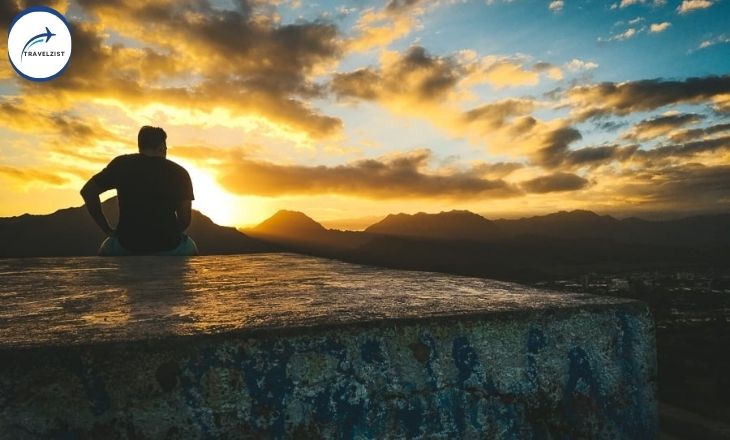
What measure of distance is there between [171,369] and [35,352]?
0.22 m


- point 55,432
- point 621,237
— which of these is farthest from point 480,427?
point 621,237

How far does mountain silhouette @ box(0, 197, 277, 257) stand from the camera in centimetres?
4386

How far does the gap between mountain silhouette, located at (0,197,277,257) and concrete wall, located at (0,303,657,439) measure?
46480 millimetres

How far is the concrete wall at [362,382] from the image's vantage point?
784 millimetres

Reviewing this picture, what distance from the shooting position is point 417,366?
974 millimetres

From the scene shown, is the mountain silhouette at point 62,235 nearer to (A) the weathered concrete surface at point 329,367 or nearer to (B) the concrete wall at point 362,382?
(A) the weathered concrete surface at point 329,367

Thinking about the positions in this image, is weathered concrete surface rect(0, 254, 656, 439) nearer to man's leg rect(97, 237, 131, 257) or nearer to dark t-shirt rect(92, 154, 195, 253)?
dark t-shirt rect(92, 154, 195, 253)

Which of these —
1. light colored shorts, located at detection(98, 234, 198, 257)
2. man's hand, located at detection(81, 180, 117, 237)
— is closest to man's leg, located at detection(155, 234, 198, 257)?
light colored shorts, located at detection(98, 234, 198, 257)

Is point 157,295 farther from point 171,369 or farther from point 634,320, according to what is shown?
point 634,320

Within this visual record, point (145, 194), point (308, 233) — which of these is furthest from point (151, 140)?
point (308, 233)

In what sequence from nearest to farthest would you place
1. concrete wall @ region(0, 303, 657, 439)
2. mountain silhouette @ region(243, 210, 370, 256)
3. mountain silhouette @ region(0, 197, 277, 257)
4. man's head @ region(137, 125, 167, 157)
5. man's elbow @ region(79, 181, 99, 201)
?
concrete wall @ region(0, 303, 657, 439)
man's head @ region(137, 125, 167, 157)
man's elbow @ region(79, 181, 99, 201)
mountain silhouette @ region(0, 197, 277, 257)
mountain silhouette @ region(243, 210, 370, 256)

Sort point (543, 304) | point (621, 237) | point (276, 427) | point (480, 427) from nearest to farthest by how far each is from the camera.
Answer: point (276, 427) → point (480, 427) → point (543, 304) → point (621, 237)

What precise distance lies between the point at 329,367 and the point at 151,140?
3329mm

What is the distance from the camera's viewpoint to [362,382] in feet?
3.08
